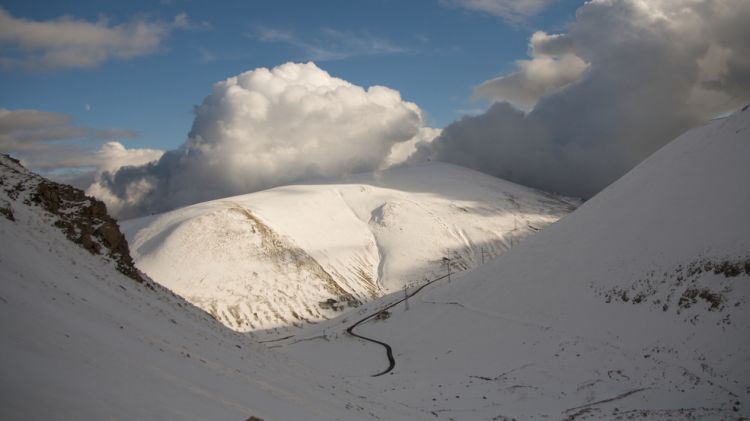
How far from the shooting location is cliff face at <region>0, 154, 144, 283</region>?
24906 millimetres

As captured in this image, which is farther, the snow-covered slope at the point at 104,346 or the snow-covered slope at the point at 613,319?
the snow-covered slope at the point at 613,319

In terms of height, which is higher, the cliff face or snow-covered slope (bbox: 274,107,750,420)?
the cliff face

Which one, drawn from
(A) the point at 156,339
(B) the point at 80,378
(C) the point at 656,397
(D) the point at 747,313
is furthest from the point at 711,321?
(B) the point at 80,378

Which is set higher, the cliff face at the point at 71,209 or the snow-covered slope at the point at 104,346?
the cliff face at the point at 71,209

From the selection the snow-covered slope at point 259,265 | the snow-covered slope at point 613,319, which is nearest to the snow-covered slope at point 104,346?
the snow-covered slope at point 613,319

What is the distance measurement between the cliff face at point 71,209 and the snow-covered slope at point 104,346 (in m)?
0.08

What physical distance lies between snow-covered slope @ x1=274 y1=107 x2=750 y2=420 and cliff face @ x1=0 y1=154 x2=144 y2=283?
20730 millimetres

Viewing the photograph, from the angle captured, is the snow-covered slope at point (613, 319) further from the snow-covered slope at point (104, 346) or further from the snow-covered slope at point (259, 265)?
the snow-covered slope at point (259, 265)

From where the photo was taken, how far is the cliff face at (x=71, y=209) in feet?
81.7

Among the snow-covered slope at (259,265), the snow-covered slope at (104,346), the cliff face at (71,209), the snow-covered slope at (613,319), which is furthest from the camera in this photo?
the snow-covered slope at (259,265)

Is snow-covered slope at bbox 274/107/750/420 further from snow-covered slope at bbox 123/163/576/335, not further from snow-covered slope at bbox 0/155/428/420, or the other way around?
snow-covered slope at bbox 123/163/576/335

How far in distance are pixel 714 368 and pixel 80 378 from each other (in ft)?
110

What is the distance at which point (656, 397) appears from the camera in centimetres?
2778

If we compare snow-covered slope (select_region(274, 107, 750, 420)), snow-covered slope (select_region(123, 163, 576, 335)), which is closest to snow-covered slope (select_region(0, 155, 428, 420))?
snow-covered slope (select_region(274, 107, 750, 420))
